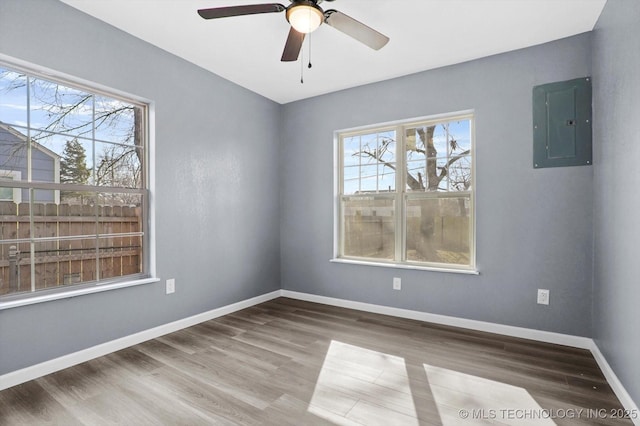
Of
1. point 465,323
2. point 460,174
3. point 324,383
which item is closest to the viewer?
point 324,383

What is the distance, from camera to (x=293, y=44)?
230cm

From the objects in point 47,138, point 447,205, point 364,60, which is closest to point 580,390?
point 447,205

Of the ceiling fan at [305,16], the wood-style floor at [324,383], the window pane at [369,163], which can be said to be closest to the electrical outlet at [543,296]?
the wood-style floor at [324,383]

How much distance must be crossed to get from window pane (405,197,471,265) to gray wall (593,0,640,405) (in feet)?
3.45

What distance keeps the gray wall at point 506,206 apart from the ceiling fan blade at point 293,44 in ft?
5.25

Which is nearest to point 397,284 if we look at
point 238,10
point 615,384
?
point 615,384

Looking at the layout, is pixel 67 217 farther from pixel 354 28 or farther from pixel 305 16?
pixel 354 28

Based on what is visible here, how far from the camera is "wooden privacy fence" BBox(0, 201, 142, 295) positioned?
2.23 metres

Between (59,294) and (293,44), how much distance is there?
2474 millimetres

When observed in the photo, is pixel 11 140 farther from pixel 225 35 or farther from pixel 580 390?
pixel 580 390

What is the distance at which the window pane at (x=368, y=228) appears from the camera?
150 inches

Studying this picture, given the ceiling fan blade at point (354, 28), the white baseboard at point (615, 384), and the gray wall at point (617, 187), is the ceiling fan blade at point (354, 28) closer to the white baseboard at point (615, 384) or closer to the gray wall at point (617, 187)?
the gray wall at point (617, 187)

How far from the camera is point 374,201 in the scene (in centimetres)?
393

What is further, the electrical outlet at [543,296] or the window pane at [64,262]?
the electrical outlet at [543,296]
